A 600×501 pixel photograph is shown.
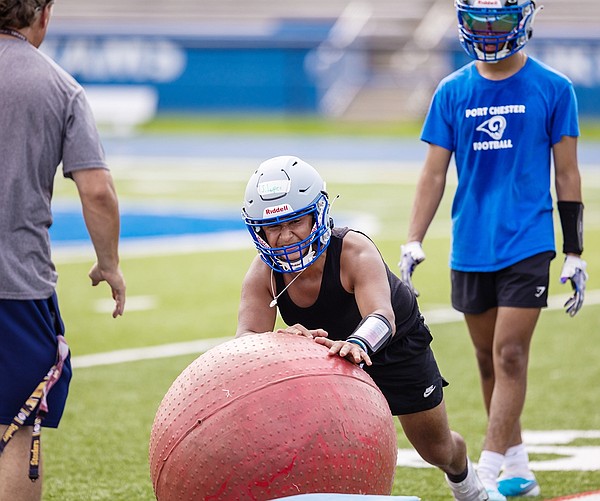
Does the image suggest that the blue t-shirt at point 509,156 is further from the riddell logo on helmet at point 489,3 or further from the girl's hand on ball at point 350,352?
the girl's hand on ball at point 350,352

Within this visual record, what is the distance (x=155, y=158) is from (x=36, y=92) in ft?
78.1

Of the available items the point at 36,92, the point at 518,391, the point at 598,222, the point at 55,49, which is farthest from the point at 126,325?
the point at 55,49

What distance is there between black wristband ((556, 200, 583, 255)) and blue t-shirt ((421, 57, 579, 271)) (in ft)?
0.34

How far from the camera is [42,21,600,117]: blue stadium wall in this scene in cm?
3603

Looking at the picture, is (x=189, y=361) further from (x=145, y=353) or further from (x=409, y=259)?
(x=409, y=259)

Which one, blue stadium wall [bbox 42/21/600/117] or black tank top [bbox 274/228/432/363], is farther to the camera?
blue stadium wall [bbox 42/21/600/117]

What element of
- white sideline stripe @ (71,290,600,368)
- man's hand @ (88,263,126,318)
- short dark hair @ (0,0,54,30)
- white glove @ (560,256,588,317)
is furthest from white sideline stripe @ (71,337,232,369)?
short dark hair @ (0,0,54,30)

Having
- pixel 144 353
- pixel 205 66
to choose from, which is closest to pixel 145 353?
pixel 144 353

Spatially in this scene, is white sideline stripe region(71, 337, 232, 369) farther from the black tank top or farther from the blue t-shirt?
the black tank top

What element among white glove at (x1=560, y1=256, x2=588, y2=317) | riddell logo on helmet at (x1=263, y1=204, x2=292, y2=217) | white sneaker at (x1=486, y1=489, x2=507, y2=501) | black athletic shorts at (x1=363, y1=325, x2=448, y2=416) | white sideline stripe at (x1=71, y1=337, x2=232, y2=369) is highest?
riddell logo on helmet at (x1=263, y1=204, x2=292, y2=217)

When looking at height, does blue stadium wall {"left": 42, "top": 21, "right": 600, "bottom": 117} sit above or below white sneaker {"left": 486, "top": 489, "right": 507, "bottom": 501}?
below

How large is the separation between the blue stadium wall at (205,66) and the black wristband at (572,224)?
29.5 meters

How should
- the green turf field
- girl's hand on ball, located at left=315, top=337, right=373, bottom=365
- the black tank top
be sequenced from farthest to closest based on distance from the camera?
the green turf field
the black tank top
girl's hand on ball, located at left=315, top=337, right=373, bottom=365

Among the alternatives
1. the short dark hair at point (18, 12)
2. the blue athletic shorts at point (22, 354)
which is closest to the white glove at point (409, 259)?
the blue athletic shorts at point (22, 354)
